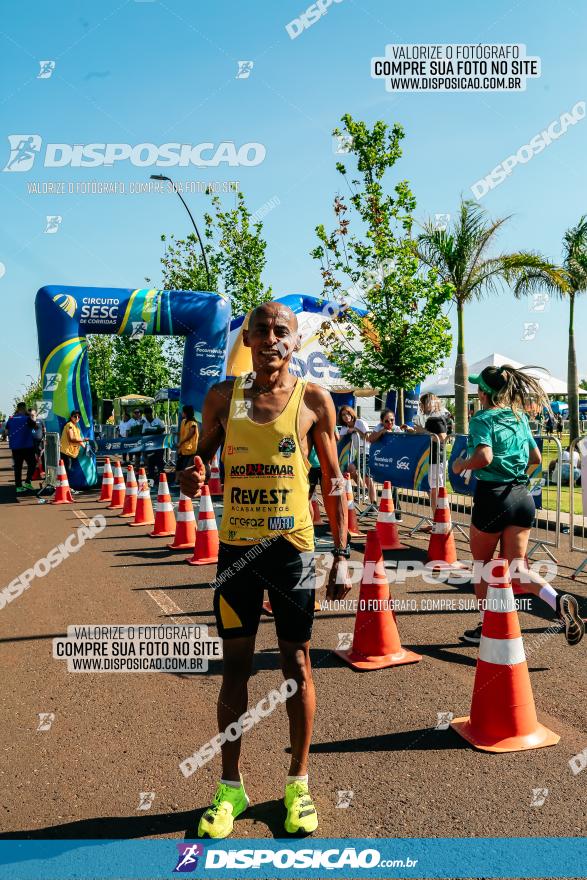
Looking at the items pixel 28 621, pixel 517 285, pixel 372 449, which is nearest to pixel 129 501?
pixel 372 449

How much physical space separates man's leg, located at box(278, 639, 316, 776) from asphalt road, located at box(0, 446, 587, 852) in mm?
268

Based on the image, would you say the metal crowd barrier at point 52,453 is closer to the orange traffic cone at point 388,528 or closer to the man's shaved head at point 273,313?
the orange traffic cone at point 388,528

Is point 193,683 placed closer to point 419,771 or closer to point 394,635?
point 394,635

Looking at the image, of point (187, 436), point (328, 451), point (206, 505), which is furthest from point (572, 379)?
point (328, 451)

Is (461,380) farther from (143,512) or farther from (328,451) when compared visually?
(328,451)

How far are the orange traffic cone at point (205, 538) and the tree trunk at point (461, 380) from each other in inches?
621

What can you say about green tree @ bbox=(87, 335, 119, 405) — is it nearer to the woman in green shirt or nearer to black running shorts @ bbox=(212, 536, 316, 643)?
the woman in green shirt

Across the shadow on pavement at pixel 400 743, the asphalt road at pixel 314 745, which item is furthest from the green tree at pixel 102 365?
the shadow on pavement at pixel 400 743

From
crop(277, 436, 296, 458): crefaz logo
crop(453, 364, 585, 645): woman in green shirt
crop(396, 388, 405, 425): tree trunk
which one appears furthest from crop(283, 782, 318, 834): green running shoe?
crop(396, 388, 405, 425): tree trunk

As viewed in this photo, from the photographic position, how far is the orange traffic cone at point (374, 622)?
16.0 ft

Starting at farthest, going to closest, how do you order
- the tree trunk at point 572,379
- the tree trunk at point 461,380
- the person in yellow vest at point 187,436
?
the tree trunk at point 572,379 → the tree trunk at point 461,380 → the person in yellow vest at point 187,436

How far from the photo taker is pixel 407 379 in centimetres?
1712

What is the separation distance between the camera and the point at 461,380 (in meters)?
23.6

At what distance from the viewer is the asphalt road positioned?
9.89ft
